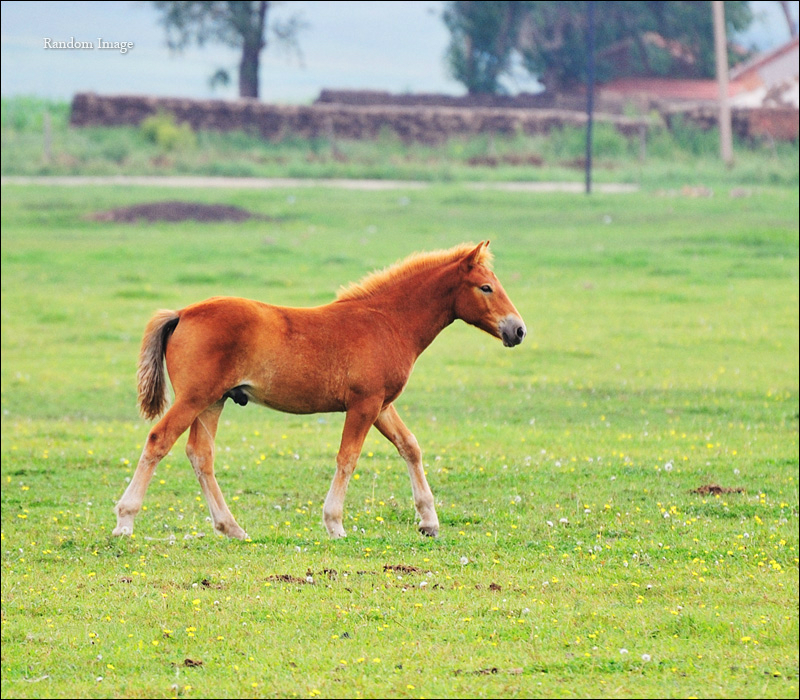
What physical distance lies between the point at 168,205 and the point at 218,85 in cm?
2846

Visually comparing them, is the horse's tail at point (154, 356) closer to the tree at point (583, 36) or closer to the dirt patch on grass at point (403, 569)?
the dirt patch on grass at point (403, 569)

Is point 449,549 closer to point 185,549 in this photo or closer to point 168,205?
point 185,549

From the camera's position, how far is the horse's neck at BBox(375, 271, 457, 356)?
9711mm

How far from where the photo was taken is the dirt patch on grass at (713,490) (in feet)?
37.8

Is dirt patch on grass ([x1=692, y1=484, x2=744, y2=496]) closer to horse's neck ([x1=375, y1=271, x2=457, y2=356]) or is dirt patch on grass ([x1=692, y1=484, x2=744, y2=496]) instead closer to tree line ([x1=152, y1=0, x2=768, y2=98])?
horse's neck ([x1=375, y1=271, x2=457, y2=356])

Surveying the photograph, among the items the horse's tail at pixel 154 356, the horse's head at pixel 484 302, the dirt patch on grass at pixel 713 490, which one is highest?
the horse's head at pixel 484 302

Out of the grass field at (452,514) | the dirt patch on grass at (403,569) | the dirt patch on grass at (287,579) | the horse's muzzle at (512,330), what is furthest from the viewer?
the horse's muzzle at (512,330)

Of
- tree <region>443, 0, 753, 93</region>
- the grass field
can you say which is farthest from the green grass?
the grass field

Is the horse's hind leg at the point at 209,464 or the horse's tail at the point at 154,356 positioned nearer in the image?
the horse's tail at the point at 154,356

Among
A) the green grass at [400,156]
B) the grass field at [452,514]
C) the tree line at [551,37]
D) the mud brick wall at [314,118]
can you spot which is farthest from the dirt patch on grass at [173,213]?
the tree line at [551,37]

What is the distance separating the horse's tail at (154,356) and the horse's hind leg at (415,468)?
181cm

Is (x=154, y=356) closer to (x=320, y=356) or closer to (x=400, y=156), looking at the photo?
(x=320, y=356)

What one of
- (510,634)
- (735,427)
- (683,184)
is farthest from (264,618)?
(683,184)

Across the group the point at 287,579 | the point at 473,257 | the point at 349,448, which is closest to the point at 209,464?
the point at 349,448
